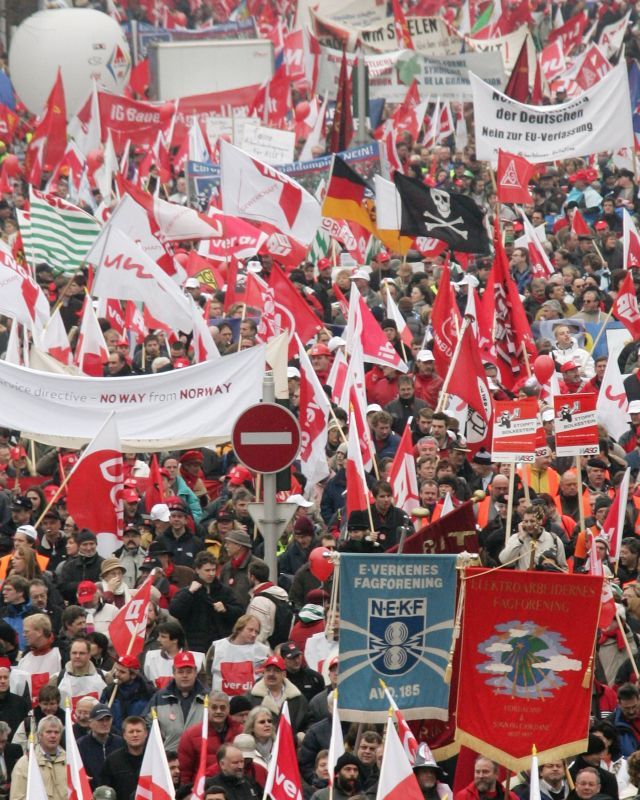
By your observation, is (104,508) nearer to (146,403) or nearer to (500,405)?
(146,403)

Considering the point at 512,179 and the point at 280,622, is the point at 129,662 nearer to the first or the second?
the point at 280,622

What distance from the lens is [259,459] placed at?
47.0 ft

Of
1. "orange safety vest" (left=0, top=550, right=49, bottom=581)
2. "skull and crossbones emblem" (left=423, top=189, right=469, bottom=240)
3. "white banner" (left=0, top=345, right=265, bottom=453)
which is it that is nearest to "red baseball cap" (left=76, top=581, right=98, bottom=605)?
"orange safety vest" (left=0, top=550, right=49, bottom=581)

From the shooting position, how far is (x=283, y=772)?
1141cm

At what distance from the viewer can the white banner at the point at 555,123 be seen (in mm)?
25156

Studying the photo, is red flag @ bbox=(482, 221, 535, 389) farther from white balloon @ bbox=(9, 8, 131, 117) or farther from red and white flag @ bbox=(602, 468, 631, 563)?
white balloon @ bbox=(9, 8, 131, 117)

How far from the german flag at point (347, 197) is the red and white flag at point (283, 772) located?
42.0 ft

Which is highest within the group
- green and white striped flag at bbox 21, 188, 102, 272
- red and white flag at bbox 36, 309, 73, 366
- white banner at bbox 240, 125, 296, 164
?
red and white flag at bbox 36, 309, 73, 366

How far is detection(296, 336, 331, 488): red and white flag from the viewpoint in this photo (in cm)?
1734

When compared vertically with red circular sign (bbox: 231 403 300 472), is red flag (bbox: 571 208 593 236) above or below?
below

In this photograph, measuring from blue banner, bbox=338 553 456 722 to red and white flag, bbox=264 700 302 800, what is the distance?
1.37ft

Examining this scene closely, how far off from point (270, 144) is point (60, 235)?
6.64 meters

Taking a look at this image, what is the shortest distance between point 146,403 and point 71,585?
6.19 feet

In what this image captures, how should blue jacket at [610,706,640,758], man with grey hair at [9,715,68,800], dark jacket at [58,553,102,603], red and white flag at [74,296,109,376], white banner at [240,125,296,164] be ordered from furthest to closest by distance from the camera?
1. white banner at [240,125,296,164]
2. red and white flag at [74,296,109,376]
3. dark jacket at [58,553,102,603]
4. blue jacket at [610,706,640,758]
5. man with grey hair at [9,715,68,800]
